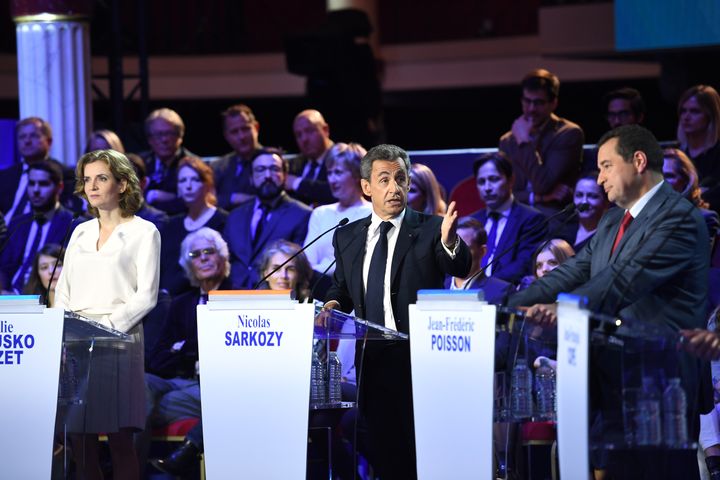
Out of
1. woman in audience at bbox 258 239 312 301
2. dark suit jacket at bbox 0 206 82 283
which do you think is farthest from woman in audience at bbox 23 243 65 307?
woman in audience at bbox 258 239 312 301

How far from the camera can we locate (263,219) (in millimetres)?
6820

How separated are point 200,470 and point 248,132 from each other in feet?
7.85

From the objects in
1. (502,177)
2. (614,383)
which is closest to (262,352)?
(614,383)

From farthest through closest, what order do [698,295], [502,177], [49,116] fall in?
[49,116]
[502,177]
[698,295]

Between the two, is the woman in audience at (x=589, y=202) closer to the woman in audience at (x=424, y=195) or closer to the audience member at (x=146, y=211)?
the woman in audience at (x=424, y=195)

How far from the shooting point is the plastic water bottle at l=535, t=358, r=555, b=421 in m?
3.95

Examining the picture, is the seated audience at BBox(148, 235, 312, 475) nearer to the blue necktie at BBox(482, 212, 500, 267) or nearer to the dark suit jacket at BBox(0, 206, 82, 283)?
the blue necktie at BBox(482, 212, 500, 267)

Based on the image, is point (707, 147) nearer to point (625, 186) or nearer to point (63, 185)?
point (625, 186)

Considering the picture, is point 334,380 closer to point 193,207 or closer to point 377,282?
point 377,282

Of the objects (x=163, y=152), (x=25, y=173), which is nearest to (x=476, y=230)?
(x=163, y=152)

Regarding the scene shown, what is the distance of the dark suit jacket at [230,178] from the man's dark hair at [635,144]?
368 cm

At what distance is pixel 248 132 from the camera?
7.42 metres

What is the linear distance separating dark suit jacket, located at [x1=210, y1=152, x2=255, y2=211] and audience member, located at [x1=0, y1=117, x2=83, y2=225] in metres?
0.82

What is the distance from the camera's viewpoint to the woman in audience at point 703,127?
6.20 m
